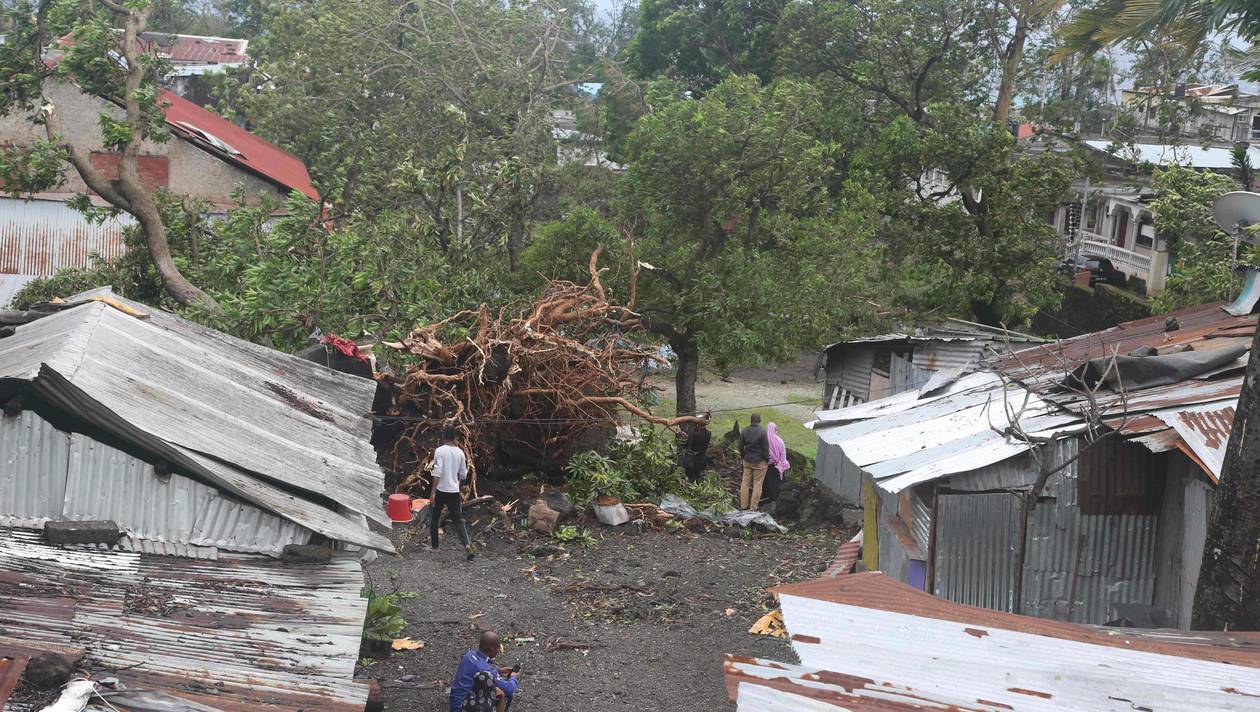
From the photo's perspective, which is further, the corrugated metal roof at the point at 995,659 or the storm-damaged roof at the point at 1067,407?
the storm-damaged roof at the point at 1067,407

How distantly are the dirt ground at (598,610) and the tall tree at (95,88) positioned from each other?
5458 mm

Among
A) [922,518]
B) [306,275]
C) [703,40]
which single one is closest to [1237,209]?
[922,518]

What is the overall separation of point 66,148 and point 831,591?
533 inches

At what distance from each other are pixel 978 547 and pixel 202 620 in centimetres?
545

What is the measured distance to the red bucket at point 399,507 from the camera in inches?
530

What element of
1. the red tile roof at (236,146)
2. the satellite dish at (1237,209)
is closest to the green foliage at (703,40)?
the red tile roof at (236,146)

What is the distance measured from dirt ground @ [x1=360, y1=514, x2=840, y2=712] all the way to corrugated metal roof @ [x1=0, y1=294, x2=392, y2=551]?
2021 mm

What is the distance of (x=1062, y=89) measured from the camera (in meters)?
36.6

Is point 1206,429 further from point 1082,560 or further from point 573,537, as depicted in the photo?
point 573,537

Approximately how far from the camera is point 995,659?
483 cm

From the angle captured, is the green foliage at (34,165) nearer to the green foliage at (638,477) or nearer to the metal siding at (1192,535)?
the green foliage at (638,477)

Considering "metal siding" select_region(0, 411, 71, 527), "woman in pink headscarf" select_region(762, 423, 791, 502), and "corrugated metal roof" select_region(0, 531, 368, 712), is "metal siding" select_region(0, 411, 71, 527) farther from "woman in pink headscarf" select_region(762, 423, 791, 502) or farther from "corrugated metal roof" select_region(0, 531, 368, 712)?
"woman in pink headscarf" select_region(762, 423, 791, 502)

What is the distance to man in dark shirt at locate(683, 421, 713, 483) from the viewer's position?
1677 centimetres

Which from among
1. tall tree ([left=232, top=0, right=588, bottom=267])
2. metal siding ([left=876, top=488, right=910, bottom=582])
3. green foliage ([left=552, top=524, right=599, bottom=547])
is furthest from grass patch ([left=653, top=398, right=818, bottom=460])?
metal siding ([left=876, top=488, right=910, bottom=582])
